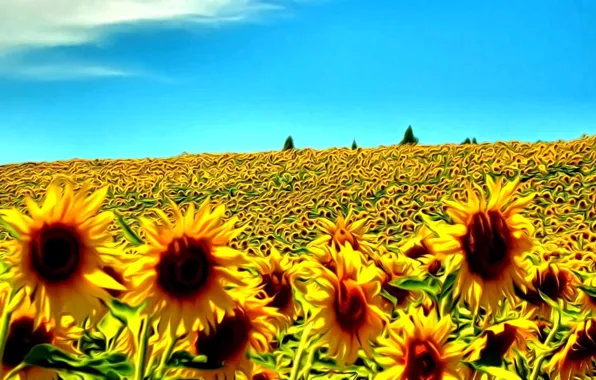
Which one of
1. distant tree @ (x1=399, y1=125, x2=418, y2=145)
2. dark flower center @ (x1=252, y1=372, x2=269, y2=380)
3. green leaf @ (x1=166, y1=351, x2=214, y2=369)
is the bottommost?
dark flower center @ (x1=252, y1=372, x2=269, y2=380)

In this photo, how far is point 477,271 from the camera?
1.61 m

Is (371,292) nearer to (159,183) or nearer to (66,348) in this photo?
(66,348)

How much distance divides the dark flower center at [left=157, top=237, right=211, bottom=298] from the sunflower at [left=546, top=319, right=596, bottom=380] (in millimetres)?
901

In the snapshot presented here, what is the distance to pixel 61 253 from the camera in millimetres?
1342

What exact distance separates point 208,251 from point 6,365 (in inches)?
18.1

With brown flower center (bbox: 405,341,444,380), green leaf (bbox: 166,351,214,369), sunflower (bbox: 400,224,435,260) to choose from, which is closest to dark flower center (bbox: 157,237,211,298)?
green leaf (bbox: 166,351,214,369)

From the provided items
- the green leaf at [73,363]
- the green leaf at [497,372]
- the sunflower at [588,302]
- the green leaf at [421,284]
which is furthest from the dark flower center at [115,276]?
the sunflower at [588,302]

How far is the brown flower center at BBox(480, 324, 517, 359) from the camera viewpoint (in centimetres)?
162

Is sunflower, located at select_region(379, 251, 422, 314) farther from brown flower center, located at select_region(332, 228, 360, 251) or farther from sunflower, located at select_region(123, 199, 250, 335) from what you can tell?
sunflower, located at select_region(123, 199, 250, 335)

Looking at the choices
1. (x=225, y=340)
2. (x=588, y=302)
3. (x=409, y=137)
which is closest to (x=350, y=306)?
(x=225, y=340)

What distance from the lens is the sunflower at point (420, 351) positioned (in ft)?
4.91

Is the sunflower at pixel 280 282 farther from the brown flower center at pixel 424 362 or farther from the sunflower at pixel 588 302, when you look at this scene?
the sunflower at pixel 588 302

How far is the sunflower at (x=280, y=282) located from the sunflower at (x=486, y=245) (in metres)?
0.38

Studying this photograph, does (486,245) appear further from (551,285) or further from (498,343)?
(551,285)
